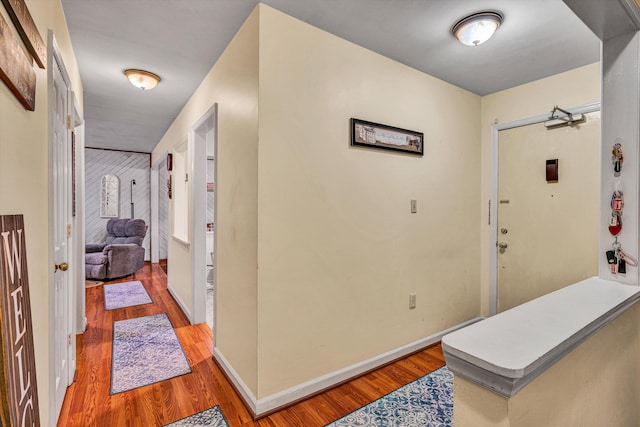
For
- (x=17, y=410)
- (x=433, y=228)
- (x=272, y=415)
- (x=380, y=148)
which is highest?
(x=380, y=148)

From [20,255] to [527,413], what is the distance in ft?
5.05

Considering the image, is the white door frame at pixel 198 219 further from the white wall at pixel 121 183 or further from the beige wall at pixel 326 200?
the white wall at pixel 121 183

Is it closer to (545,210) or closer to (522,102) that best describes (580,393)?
(545,210)

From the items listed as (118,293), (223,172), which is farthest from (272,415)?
(118,293)

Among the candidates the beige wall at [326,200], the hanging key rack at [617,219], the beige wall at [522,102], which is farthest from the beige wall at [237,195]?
the beige wall at [522,102]

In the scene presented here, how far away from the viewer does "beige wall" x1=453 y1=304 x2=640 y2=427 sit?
2.39 ft

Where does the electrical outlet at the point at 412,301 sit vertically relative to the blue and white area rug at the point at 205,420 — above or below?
above

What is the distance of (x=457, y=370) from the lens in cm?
76

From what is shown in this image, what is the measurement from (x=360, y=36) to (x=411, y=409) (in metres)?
2.45

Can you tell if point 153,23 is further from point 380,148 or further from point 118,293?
point 118,293

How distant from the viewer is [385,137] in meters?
2.46

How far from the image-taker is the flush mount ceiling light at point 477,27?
1.90m

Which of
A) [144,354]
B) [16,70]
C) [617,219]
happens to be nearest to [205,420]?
[144,354]

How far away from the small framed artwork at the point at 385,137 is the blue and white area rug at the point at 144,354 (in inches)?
85.6
